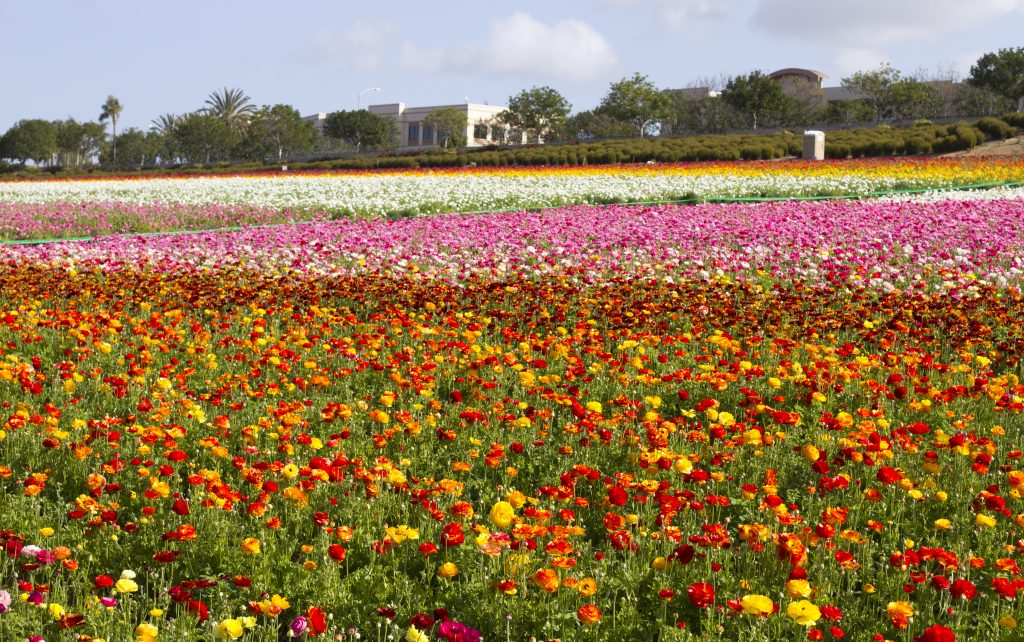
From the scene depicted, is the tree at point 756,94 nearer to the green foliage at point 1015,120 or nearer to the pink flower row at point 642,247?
the green foliage at point 1015,120

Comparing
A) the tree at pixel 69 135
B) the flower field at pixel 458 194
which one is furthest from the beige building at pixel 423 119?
the flower field at pixel 458 194

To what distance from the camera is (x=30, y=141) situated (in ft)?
281

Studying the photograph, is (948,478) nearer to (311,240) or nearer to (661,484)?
(661,484)

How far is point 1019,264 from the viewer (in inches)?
395

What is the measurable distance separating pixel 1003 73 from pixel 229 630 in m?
64.1

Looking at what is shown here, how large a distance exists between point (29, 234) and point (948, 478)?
15.8 meters

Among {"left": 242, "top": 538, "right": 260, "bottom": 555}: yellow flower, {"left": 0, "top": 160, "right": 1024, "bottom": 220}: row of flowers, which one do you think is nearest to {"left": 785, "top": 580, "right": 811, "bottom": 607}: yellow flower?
{"left": 242, "top": 538, "right": 260, "bottom": 555}: yellow flower

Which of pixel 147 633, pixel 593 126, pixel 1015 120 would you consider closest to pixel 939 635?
pixel 147 633

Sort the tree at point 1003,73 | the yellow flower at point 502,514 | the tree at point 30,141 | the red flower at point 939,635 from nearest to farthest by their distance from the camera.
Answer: the red flower at point 939,635, the yellow flower at point 502,514, the tree at point 1003,73, the tree at point 30,141

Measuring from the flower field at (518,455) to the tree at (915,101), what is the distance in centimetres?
5690

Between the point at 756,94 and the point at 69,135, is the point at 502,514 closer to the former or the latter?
the point at 756,94

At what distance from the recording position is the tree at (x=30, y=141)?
85.8 metres

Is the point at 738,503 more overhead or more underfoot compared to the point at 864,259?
more underfoot

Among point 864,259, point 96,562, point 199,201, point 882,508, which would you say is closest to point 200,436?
point 96,562
